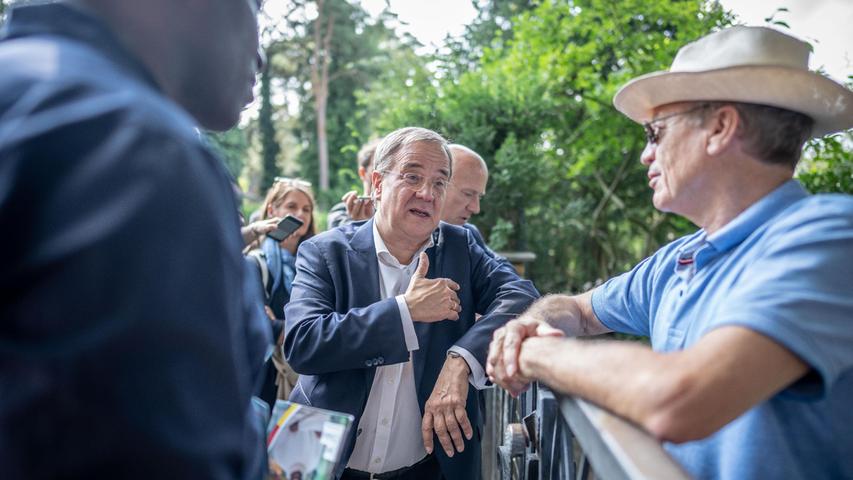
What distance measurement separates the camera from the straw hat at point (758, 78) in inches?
60.1

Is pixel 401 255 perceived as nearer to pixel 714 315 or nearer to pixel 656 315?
pixel 656 315

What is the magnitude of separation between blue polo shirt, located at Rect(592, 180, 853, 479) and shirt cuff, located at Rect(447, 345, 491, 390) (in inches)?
28.4

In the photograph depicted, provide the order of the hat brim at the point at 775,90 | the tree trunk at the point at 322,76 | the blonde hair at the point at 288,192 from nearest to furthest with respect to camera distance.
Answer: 1. the hat brim at the point at 775,90
2. the blonde hair at the point at 288,192
3. the tree trunk at the point at 322,76

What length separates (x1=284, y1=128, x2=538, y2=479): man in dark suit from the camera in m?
2.04

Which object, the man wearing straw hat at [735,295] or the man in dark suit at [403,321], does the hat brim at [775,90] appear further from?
the man in dark suit at [403,321]

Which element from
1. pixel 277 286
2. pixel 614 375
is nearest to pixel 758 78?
pixel 614 375

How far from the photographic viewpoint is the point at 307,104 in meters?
26.1

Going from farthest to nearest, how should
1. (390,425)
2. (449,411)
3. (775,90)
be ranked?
(390,425)
(449,411)
(775,90)

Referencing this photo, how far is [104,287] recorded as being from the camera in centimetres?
66

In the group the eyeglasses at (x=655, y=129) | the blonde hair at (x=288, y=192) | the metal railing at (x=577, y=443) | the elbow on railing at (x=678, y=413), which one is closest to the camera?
the metal railing at (x=577, y=443)

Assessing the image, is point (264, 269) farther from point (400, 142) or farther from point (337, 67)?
point (337, 67)

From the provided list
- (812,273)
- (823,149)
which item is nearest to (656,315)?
(812,273)

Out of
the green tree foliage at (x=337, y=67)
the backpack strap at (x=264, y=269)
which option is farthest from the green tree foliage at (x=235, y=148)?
the backpack strap at (x=264, y=269)

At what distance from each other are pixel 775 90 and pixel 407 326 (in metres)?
1.29
